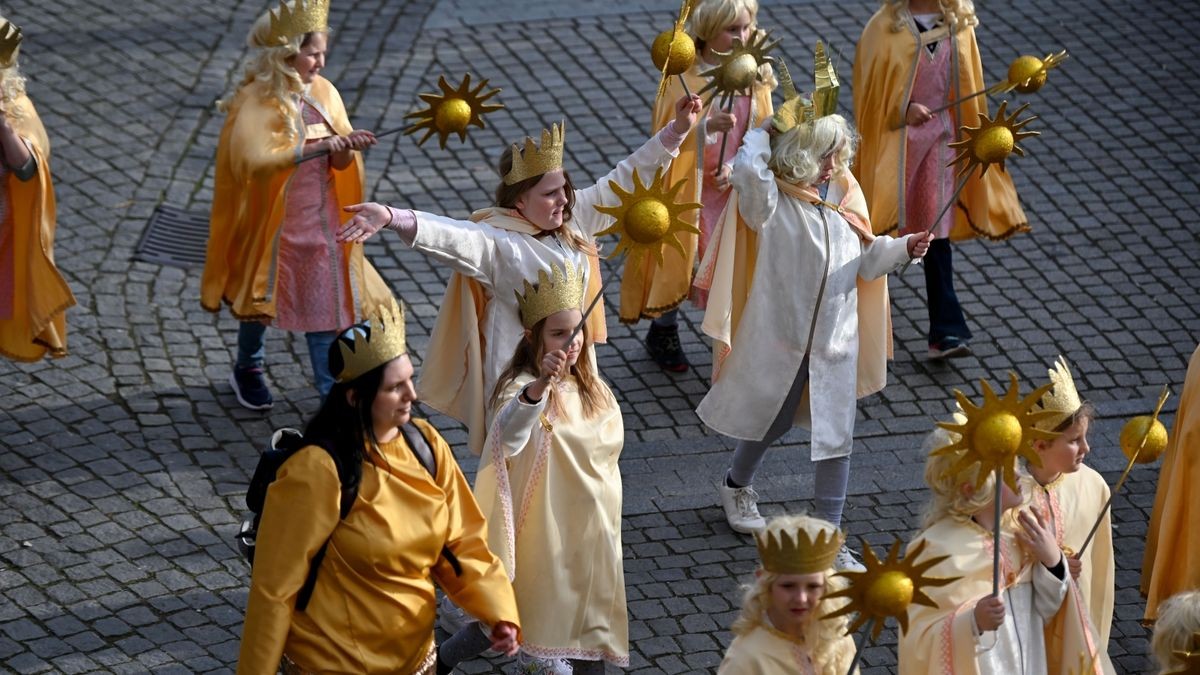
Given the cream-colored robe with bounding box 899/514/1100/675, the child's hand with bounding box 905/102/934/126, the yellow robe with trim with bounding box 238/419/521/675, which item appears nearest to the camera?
the yellow robe with trim with bounding box 238/419/521/675

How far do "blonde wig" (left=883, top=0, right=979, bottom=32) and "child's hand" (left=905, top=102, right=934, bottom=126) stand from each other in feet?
1.32

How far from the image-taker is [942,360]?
8.84 m

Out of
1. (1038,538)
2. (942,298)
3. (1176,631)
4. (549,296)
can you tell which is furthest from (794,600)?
(942,298)

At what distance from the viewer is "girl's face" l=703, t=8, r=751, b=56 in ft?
26.2

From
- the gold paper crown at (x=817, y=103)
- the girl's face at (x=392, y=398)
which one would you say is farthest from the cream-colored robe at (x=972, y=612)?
the gold paper crown at (x=817, y=103)

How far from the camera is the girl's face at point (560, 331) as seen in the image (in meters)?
6.01

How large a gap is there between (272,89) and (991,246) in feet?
13.6

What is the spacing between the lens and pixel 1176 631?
16.8ft

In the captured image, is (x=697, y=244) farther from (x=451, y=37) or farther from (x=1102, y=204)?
(x=451, y=37)

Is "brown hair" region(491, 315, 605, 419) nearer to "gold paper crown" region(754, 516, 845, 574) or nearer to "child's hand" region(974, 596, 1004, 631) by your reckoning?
"gold paper crown" region(754, 516, 845, 574)

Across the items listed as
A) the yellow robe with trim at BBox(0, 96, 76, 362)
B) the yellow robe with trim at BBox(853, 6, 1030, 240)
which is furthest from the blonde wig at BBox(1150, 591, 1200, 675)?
the yellow robe with trim at BBox(0, 96, 76, 362)

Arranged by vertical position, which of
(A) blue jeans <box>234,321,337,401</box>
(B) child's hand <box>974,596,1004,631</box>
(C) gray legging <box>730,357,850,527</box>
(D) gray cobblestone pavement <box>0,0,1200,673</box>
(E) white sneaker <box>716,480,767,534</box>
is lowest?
(D) gray cobblestone pavement <box>0,0,1200,673</box>

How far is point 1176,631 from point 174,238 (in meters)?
6.12

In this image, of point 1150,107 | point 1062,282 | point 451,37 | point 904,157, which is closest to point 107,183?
point 451,37
